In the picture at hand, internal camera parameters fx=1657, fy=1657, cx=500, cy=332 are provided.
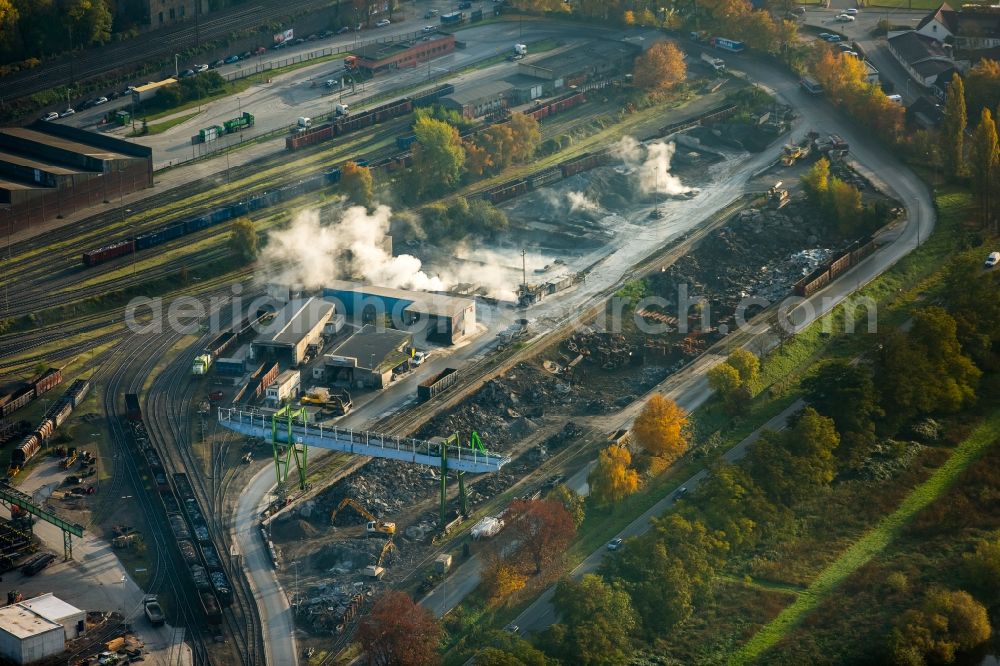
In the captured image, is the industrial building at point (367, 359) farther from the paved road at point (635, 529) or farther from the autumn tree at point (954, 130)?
the autumn tree at point (954, 130)

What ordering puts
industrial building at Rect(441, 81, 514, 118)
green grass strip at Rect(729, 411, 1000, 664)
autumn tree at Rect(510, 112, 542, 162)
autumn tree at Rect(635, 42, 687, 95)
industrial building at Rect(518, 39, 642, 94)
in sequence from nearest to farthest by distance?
green grass strip at Rect(729, 411, 1000, 664)
autumn tree at Rect(510, 112, 542, 162)
industrial building at Rect(441, 81, 514, 118)
autumn tree at Rect(635, 42, 687, 95)
industrial building at Rect(518, 39, 642, 94)

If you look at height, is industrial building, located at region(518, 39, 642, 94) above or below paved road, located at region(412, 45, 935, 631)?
above

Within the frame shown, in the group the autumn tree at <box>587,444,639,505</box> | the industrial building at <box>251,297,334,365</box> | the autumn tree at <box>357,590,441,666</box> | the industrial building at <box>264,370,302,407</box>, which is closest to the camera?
the autumn tree at <box>357,590,441,666</box>

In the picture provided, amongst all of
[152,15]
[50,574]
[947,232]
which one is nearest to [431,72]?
[152,15]

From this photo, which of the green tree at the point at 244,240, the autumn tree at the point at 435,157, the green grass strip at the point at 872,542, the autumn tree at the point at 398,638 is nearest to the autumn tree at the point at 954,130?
the green grass strip at the point at 872,542

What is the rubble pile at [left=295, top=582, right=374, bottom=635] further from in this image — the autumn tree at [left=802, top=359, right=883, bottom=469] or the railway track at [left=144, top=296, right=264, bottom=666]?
the autumn tree at [left=802, top=359, right=883, bottom=469]

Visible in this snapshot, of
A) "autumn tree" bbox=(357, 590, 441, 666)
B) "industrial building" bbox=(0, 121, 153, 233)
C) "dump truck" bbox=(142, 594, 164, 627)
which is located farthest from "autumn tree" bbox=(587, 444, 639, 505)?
"industrial building" bbox=(0, 121, 153, 233)

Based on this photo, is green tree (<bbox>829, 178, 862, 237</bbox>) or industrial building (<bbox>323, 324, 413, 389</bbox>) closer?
industrial building (<bbox>323, 324, 413, 389</bbox>)
